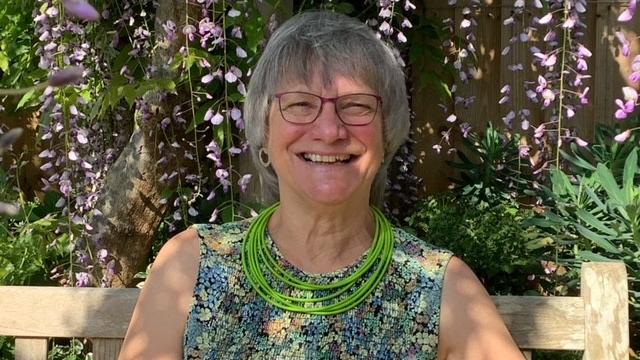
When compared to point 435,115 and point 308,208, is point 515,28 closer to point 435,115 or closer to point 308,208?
point 435,115

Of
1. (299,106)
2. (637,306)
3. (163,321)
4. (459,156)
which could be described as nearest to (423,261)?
(299,106)

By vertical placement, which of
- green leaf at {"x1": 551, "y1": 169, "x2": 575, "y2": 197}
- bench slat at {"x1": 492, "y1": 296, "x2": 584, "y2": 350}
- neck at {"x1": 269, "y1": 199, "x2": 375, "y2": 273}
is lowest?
green leaf at {"x1": 551, "y1": 169, "x2": 575, "y2": 197}

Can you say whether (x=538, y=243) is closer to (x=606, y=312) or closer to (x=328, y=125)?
(x=606, y=312)

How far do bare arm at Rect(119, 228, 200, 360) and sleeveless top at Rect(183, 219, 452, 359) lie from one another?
0.02 metres

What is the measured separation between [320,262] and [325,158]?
277 mm

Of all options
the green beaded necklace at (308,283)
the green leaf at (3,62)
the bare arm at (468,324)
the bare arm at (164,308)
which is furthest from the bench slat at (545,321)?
the green leaf at (3,62)

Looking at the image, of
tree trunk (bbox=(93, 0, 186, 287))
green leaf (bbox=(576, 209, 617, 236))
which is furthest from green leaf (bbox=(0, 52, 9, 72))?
green leaf (bbox=(576, 209, 617, 236))

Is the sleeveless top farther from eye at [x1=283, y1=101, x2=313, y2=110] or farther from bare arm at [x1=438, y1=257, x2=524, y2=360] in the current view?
eye at [x1=283, y1=101, x2=313, y2=110]

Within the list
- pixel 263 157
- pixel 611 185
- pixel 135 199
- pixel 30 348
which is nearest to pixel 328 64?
pixel 263 157

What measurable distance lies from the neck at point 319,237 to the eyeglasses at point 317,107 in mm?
206

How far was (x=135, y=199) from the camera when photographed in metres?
Result: 2.92

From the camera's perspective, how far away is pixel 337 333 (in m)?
1.74

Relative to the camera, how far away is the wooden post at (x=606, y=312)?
177 centimetres

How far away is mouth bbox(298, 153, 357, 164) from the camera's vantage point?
165 cm
